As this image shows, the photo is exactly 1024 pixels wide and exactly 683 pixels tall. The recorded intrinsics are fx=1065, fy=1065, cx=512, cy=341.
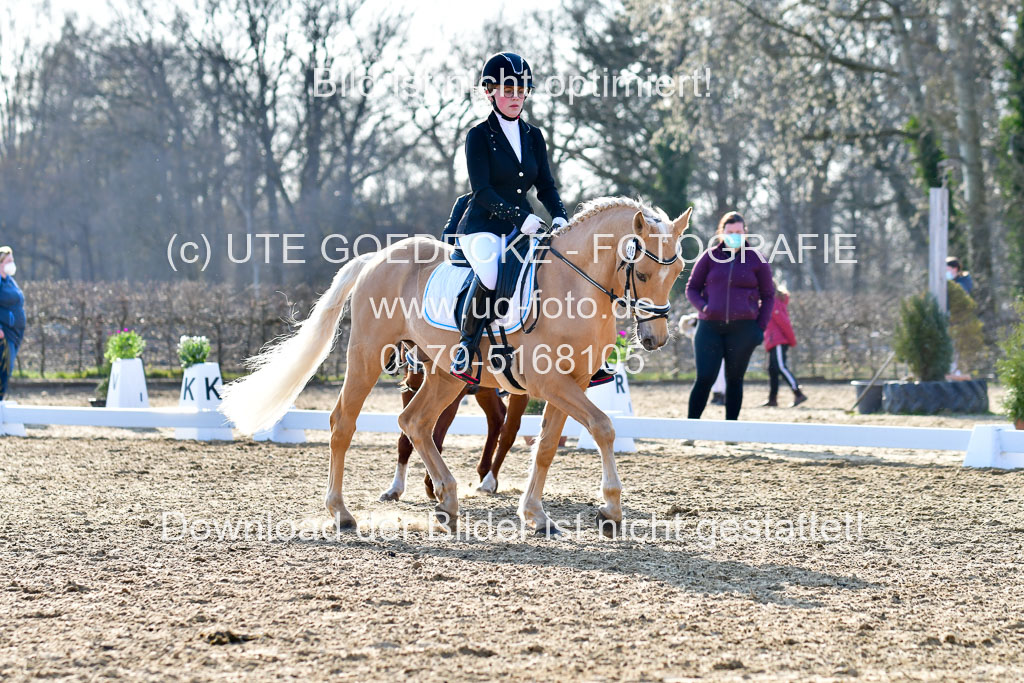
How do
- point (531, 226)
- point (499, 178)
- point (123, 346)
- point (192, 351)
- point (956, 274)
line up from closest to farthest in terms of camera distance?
point (531, 226)
point (499, 178)
point (192, 351)
point (123, 346)
point (956, 274)

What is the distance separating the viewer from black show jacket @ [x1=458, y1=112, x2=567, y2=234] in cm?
580

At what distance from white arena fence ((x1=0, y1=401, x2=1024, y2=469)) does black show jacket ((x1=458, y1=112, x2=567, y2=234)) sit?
2875mm

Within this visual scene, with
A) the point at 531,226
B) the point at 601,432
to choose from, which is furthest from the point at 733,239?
the point at 601,432

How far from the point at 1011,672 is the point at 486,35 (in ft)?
83.7

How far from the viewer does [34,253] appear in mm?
→ 31219

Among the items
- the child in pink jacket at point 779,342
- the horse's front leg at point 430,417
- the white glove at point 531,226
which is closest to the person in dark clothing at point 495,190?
the white glove at point 531,226

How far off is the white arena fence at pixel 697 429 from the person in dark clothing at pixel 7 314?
102 centimetres

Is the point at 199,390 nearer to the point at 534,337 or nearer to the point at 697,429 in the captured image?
the point at 697,429

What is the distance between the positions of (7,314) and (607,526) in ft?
27.9

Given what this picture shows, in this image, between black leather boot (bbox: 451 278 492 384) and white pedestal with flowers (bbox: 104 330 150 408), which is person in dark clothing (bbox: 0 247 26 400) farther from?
black leather boot (bbox: 451 278 492 384)

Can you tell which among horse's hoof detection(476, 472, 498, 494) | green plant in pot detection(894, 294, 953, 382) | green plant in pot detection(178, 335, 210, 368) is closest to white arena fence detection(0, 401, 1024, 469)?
green plant in pot detection(178, 335, 210, 368)

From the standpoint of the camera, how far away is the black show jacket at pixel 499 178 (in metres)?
5.80

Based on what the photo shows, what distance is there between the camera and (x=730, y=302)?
29.1 feet

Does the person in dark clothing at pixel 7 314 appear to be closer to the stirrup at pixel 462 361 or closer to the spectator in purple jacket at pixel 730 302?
the spectator in purple jacket at pixel 730 302
